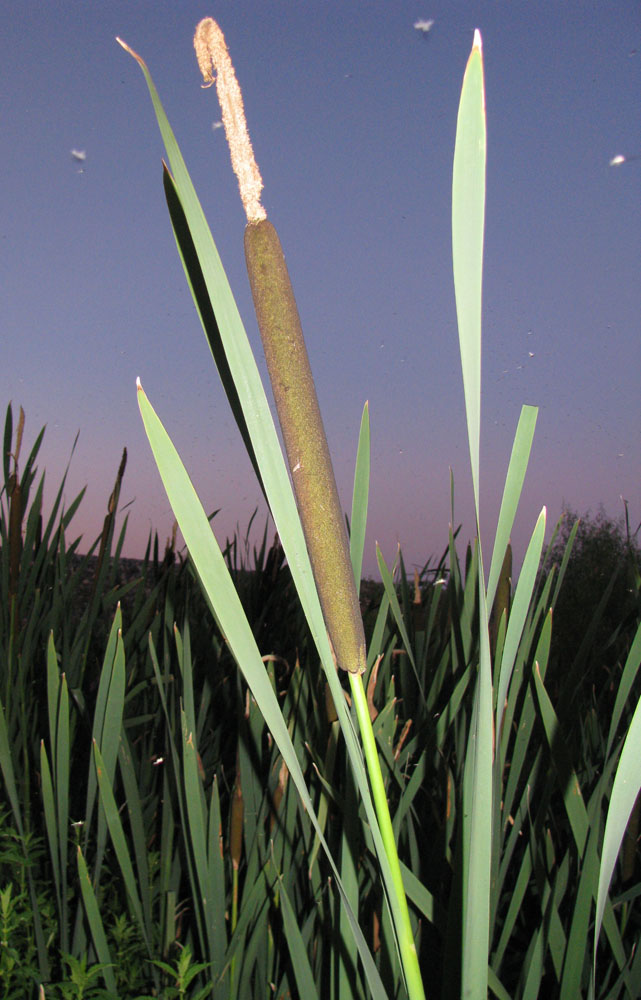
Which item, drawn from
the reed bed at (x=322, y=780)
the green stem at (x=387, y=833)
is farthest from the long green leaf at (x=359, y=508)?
the green stem at (x=387, y=833)

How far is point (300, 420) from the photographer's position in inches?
10.5

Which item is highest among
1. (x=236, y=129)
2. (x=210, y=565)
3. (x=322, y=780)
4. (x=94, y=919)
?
(x=236, y=129)

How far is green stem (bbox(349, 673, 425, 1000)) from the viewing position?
26 cm

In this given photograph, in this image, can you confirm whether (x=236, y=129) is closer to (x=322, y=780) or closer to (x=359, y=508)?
(x=359, y=508)

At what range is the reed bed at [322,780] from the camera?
→ 244 mm

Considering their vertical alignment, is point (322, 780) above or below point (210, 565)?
below

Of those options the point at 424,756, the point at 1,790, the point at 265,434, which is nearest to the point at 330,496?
the point at 265,434

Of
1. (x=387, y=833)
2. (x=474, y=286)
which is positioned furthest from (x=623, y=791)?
(x=474, y=286)

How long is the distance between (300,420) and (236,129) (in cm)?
10

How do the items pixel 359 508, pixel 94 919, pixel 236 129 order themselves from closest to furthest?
pixel 236 129 → pixel 359 508 → pixel 94 919

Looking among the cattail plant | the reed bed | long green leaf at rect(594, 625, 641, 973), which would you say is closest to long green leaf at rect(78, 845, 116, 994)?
the reed bed

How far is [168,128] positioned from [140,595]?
1.06m

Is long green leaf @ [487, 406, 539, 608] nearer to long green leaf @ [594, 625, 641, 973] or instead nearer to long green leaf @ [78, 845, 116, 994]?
long green leaf @ [594, 625, 641, 973]

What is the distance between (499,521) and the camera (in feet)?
0.97
